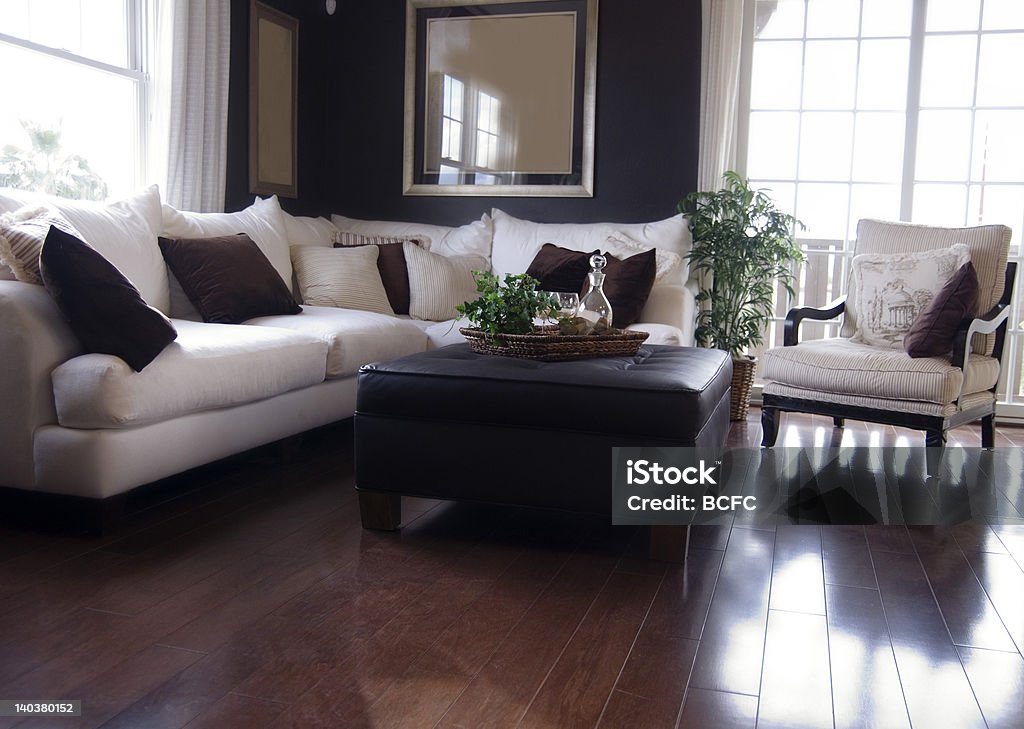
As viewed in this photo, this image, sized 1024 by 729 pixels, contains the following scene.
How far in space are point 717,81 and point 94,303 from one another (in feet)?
11.5

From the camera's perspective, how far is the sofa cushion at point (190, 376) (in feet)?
8.17

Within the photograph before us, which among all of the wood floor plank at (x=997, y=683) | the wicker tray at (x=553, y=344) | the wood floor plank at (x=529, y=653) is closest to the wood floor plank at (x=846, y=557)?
the wood floor plank at (x=997, y=683)

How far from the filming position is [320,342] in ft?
11.4

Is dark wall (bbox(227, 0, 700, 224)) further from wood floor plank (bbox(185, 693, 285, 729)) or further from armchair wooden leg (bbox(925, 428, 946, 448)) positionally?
wood floor plank (bbox(185, 693, 285, 729))

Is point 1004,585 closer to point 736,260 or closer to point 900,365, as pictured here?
point 900,365

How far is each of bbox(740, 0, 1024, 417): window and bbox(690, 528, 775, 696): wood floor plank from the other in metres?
2.90

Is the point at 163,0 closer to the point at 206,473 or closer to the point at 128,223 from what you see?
the point at 128,223

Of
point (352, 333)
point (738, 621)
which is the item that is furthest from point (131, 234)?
point (738, 621)

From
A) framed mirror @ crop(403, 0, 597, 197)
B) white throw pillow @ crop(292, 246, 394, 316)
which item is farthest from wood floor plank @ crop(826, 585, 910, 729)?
framed mirror @ crop(403, 0, 597, 197)

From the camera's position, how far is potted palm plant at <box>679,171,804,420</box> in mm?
4637

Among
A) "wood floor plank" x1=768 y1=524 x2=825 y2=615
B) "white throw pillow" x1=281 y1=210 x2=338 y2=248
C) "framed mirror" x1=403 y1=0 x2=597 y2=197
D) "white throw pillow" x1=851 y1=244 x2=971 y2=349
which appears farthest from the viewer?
"framed mirror" x1=403 y1=0 x2=597 y2=197

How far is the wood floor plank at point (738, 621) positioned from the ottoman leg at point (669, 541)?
0.12 m

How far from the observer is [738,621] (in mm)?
2064

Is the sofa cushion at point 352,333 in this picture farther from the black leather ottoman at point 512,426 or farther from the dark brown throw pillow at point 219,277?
the black leather ottoman at point 512,426
